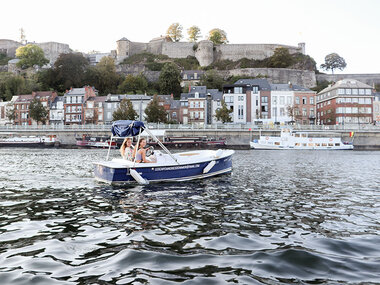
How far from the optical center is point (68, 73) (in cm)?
10269

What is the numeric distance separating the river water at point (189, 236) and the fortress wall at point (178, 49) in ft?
385

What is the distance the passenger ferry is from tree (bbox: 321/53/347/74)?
7682 centimetres

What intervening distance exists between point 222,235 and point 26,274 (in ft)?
13.1

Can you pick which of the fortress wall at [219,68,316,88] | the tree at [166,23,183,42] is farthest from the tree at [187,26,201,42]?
the fortress wall at [219,68,316,88]

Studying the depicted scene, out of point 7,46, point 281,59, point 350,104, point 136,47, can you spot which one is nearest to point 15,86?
point 136,47

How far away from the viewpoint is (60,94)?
10056 centimetres

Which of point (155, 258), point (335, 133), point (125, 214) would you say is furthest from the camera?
point (335, 133)

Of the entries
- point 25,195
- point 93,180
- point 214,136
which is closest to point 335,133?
point 214,136

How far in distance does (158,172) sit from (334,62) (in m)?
128

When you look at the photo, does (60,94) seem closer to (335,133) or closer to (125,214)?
(335,133)

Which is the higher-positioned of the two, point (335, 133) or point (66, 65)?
point (66, 65)

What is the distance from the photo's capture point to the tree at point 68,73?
102625 mm

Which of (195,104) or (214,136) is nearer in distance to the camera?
(214,136)

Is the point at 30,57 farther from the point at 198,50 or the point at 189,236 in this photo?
the point at 189,236
